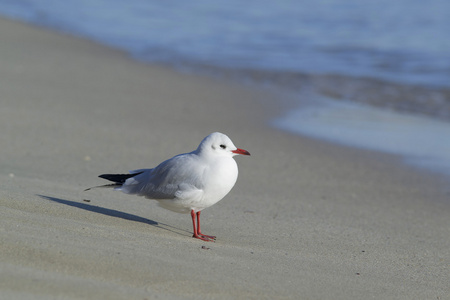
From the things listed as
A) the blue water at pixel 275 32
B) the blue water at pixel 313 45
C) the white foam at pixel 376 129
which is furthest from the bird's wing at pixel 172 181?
the blue water at pixel 275 32

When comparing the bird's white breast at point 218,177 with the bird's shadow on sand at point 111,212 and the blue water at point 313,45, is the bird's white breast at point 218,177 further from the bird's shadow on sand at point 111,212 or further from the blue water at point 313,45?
the blue water at point 313,45

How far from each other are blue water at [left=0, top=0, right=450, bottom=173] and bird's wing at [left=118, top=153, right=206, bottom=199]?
388cm

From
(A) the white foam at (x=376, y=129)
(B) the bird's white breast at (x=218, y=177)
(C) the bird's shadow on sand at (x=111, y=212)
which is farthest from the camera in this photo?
(A) the white foam at (x=376, y=129)

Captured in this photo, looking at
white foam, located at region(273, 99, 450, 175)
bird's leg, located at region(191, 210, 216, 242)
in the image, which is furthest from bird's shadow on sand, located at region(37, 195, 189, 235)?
white foam, located at region(273, 99, 450, 175)

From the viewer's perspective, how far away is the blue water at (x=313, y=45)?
9987 millimetres

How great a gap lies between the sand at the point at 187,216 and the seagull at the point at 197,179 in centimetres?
21

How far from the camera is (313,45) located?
1744cm

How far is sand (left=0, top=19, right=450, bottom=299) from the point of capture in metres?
3.23

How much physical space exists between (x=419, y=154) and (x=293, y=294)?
4.94 metres

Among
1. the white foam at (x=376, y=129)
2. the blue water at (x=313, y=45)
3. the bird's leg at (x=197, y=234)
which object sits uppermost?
the blue water at (x=313, y=45)

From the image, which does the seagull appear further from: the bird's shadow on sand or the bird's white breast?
the bird's shadow on sand

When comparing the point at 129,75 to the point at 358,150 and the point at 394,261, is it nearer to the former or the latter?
the point at 358,150

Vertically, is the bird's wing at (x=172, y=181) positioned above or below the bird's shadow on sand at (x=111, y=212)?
above

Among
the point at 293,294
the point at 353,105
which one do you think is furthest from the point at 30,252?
the point at 353,105
